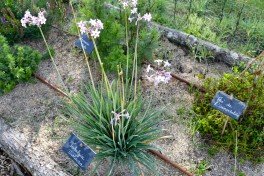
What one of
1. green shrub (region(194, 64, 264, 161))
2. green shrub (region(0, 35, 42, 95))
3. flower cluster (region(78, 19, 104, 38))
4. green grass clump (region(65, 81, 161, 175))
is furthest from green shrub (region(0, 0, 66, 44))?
green shrub (region(194, 64, 264, 161))

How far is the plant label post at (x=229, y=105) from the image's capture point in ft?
9.42

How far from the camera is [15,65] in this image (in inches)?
147

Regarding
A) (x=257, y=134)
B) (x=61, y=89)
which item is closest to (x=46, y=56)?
(x=61, y=89)

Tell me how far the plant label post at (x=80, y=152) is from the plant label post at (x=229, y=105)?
1.18m

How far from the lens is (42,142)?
3.24 meters

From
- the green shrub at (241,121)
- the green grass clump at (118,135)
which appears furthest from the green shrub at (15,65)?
the green shrub at (241,121)

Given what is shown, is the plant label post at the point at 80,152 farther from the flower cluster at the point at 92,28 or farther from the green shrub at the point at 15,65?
the green shrub at the point at 15,65

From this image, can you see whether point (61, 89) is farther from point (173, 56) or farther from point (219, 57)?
point (219, 57)

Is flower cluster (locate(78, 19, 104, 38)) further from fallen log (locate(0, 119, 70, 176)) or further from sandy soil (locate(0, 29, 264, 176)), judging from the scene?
fallen log (locate(0, 119, 70, 176))

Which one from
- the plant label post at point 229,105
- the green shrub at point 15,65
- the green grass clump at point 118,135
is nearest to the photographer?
the green grass clump at point 118,135

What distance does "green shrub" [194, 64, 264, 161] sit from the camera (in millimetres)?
3184

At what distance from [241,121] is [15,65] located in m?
2.48

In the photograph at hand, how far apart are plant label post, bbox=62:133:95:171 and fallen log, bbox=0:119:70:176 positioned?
229 mm

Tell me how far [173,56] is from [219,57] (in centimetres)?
56
